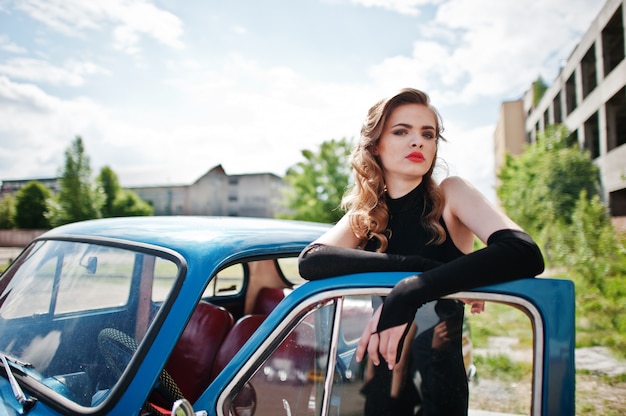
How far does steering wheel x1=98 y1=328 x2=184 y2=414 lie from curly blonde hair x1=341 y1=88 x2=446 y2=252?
936mm

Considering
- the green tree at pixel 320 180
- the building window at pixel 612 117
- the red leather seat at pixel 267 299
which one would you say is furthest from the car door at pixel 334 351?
the green tree at pixel 320 180

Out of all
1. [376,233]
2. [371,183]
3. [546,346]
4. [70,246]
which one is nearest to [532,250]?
[546,346]

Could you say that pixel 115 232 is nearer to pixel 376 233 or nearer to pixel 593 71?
pixel 376 233

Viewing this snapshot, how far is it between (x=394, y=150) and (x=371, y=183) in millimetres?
164

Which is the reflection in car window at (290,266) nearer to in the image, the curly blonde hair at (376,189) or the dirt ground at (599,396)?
the curly blonde hair at (376,189)

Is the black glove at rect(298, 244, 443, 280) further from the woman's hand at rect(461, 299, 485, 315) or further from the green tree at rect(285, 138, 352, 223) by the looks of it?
the green tree at rect(285, 138, 352, 223)

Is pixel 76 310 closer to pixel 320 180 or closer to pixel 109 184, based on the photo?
pixel 320 180

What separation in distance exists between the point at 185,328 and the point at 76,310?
604 mm

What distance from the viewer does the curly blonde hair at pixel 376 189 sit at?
1.49 metres

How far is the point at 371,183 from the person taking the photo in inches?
66.7

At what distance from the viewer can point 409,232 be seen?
1.53 meters

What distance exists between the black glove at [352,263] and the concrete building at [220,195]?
157 ft

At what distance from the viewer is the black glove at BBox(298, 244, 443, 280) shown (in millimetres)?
1265

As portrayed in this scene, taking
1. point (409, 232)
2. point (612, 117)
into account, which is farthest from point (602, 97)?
point (409, 232)
